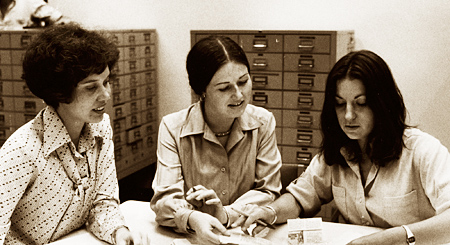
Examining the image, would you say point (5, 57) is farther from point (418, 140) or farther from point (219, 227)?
point (418, 140)

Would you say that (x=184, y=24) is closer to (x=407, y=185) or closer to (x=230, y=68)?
(x=230, y=68)

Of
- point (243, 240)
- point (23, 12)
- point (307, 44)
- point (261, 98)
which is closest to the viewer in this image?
point (243, 240)

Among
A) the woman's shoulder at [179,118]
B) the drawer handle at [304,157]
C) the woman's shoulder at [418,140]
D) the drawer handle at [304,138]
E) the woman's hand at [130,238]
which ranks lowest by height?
the drawer handle at [304,157]

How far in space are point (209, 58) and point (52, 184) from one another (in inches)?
32.8

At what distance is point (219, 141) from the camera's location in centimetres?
231

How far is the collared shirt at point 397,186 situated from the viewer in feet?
6.34

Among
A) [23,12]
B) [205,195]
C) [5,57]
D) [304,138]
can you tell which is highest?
[23,12]

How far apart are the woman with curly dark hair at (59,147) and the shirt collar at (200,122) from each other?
447mm

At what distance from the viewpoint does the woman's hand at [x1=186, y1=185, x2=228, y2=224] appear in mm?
2010

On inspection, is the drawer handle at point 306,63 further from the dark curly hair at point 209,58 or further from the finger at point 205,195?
the finger at point 205,195

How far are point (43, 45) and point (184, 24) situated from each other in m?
3.75

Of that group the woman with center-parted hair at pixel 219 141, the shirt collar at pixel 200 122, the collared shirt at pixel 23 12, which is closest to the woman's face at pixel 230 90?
Result: the woman with center-parted hair at pixel 219 141

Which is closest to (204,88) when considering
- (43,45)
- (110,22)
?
(43,45)

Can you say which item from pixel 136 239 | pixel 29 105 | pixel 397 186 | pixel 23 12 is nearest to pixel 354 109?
pixel 397 186
